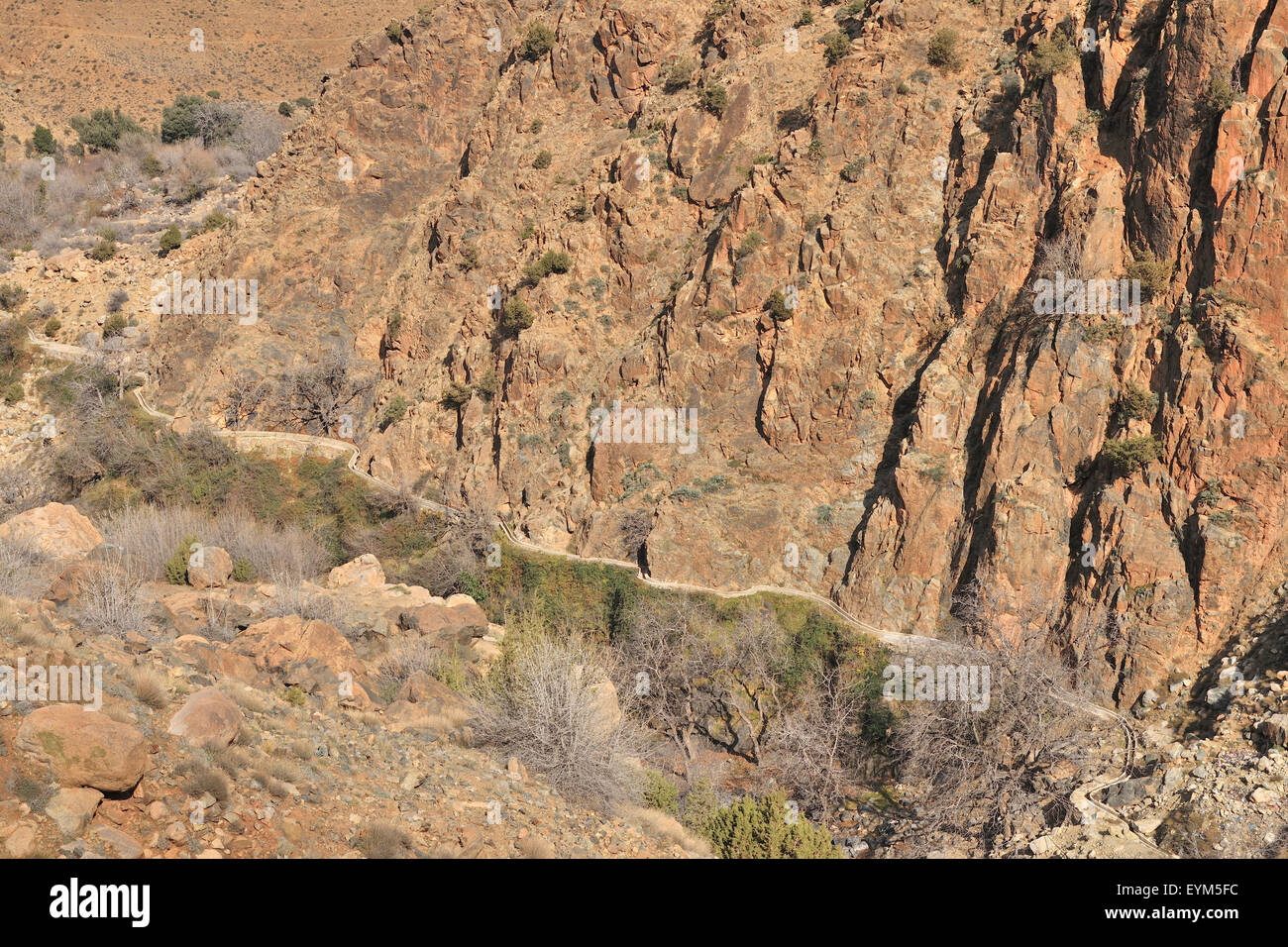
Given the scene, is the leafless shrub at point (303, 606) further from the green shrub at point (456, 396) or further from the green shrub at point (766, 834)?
the green shrub at point (766, 834)

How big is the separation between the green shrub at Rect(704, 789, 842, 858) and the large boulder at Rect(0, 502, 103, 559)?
971 inches

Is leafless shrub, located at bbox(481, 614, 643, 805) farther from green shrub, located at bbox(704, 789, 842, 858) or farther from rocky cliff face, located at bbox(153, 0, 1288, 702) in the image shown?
rocky cliff face, located at bbox(153, 0, 1288, 702)

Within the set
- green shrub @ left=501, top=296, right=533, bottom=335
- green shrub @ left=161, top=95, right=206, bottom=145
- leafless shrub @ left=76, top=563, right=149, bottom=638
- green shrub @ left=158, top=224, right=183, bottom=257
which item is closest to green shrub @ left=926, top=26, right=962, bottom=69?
green shrub @ left=501, top=296, right=533, bottom=335

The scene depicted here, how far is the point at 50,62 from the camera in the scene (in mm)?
90562

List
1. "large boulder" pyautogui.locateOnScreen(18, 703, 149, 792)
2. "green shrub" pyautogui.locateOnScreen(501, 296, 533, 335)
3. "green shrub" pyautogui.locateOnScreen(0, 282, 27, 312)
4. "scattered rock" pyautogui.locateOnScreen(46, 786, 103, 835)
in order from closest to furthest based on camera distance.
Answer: "scattered rock" pyautogui.locateOnScreen(46, 786, 103, 835), "large boulder" pyautogui.locateOnScreen(18, 703, 149, 792), "green shrub" pyautogui.locateOnScreen(501, 296, 533, 335), "green shrub" pyautogui.locateOnScreen(0, 282, 27, 312)

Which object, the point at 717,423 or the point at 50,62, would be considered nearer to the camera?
the point at 717,423

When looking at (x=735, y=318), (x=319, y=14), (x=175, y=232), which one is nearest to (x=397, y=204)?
(x=175, y=232)

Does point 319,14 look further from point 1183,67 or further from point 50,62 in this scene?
point 1183,67

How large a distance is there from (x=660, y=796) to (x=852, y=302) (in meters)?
19.2

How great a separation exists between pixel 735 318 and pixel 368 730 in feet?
70.8

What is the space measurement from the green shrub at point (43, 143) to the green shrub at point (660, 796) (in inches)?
3188

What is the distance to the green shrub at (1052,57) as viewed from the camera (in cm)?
3212

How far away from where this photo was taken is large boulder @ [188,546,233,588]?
33.4 metres
